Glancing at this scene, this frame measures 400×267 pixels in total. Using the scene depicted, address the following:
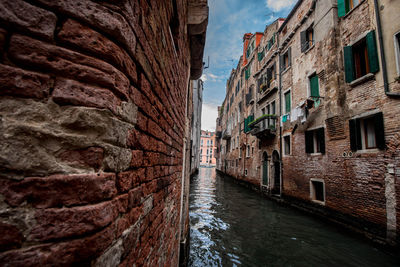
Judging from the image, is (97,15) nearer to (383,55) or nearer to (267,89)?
(383,55)

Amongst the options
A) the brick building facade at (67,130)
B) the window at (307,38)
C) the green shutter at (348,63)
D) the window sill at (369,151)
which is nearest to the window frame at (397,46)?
the green shutter at (348,63)

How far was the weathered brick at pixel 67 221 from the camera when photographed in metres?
0.54

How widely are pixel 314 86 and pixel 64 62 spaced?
32.5 feet

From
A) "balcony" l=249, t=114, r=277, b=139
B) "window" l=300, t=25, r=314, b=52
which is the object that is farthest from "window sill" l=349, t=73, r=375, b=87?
"balcony" l=249, t=114, r=277, b=139

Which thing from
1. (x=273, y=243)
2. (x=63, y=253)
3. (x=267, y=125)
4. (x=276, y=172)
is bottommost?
(x=273, y=243)

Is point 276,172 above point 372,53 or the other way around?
the other way around

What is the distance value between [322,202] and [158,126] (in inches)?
329

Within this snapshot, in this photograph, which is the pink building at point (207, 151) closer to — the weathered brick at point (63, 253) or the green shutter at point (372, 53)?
the green shutter at point (372, 53)

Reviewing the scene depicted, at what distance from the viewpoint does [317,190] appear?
323 inches

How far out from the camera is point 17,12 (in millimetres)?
550

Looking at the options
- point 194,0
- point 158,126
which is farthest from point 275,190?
point 158,126

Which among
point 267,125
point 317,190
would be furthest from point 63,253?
point 267,125

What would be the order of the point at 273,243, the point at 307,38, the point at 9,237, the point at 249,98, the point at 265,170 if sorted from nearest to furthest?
the point at 9,237, the point at 273,243, the point at 307,38, the point at 265,170, the point at 249,98

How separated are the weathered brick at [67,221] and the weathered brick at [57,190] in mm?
21
